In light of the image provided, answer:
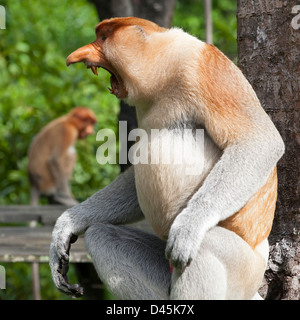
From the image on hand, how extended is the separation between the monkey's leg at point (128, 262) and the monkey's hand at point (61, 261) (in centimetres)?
13

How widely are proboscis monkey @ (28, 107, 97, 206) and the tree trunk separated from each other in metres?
5.10

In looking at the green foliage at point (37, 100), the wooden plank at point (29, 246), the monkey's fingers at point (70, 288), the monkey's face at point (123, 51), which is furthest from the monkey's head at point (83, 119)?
the monkey's face at point (123, 51)

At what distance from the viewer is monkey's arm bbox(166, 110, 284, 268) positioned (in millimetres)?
1965

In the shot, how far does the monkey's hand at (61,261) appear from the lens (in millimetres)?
2381

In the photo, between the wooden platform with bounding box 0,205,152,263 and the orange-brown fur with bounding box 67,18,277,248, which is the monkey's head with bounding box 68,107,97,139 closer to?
the wooden platform with bounding box 0,205,152,263

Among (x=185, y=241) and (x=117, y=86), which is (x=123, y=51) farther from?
(x=185, y=241)

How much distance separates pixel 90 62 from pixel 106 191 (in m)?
0.67

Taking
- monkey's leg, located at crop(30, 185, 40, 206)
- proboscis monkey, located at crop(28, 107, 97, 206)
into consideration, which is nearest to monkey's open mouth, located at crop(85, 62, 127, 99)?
proboscis monkey, located at crop(28, 107, 97, 206)

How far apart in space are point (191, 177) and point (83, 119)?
19.8 ft

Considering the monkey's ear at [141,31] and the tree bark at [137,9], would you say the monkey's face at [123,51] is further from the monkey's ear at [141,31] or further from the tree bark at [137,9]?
the tree bark at [137,9]

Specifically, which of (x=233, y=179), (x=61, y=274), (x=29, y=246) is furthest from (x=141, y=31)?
(x=29, y=246)

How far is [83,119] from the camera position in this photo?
317 inches

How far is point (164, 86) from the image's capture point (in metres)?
2.14
